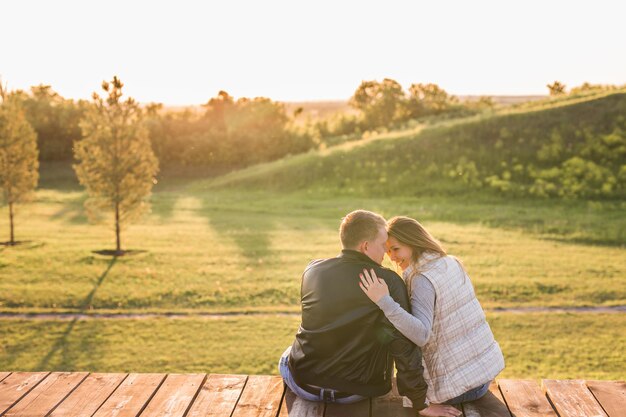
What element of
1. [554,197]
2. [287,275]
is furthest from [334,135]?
[287,275]

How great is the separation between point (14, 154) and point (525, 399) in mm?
22347

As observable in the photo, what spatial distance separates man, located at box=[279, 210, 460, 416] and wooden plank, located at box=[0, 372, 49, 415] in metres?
2.56

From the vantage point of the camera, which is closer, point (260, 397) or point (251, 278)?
point (260, 397)

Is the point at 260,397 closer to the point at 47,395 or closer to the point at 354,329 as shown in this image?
the point at 354,329

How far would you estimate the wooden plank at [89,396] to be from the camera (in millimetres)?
5461

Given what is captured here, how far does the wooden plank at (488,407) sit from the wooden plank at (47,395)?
3500 mm

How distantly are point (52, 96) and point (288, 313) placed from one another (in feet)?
195

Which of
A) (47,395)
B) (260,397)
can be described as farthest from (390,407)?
(47,395)

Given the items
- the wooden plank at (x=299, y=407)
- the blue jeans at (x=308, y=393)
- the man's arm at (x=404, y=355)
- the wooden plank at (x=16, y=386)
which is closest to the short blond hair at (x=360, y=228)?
the man's arm at (x=404, y=355)

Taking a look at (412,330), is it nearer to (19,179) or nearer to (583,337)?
(583,337)

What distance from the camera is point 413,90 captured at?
227 feet

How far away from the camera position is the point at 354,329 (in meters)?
5.26

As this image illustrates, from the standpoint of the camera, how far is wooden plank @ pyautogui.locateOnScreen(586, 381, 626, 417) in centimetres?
548

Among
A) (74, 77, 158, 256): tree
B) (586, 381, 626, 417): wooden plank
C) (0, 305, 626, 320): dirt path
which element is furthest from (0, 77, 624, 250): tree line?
(586, 381, 626, 417): wooden plank
